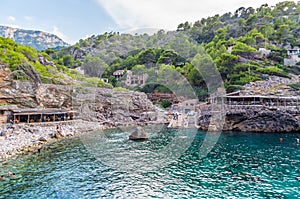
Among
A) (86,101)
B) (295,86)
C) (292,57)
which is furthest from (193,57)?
(86,101)

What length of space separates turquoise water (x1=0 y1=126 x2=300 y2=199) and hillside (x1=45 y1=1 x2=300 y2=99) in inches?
1360

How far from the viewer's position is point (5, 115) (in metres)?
30.9

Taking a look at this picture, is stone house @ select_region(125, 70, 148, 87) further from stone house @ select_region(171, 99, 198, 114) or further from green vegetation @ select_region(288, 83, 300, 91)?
green vegetation @ select_region(288, 83, 300, 91)

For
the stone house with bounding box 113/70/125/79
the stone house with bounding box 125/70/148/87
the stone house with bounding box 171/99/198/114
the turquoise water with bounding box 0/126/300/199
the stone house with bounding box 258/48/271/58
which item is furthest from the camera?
the stone house with bounding box 113/70/125/79

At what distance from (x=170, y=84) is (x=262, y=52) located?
30.6 metres

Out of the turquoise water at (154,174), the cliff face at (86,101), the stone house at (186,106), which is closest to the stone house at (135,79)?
the cliff face at (86,101)

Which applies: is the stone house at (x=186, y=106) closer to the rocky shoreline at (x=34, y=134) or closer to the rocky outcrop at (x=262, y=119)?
the rocky outcrop at (x=262, y=119)

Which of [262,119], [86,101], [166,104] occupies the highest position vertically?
[86,101]

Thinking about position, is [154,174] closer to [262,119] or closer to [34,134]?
[34,134]

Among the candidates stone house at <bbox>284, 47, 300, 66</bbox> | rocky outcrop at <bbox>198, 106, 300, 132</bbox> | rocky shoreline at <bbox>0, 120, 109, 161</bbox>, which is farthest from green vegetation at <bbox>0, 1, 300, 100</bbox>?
rocky outcrop at <bbox>198, 106, 300, 132</bbox>

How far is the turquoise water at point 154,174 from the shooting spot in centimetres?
1277

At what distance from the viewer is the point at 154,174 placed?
15.9 metres

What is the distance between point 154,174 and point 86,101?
115 feet

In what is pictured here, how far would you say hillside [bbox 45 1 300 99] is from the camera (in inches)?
2311
